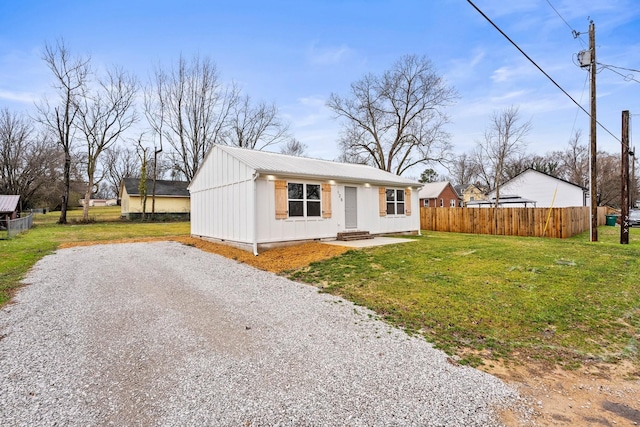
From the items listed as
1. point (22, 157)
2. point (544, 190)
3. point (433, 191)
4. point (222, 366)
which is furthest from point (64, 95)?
point (544, 190)

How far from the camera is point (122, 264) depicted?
8891 millimetres

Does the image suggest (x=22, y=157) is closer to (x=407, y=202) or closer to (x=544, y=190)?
(x=407, y=202)

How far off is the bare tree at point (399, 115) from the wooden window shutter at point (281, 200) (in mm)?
19324

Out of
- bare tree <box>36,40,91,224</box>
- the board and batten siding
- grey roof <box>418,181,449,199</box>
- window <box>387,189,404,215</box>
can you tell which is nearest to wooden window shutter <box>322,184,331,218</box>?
the board and batten siding

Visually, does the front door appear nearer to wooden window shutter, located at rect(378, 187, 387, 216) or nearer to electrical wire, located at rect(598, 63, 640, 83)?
wooden window shutter, located at rect(378, 187, 387, 216)

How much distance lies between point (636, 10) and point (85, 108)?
3261 centimetres

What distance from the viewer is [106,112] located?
25.6 metres

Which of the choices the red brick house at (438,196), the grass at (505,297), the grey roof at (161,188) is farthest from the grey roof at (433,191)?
the grass at (505,297)

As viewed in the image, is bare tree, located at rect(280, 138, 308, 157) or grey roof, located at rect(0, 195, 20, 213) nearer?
grey roof, located at rect(0, 195, 20, 213)

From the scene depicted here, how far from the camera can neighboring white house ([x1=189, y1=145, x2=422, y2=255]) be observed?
10.1 m

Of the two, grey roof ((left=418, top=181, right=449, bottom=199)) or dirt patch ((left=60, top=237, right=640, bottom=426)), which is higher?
grey roof ((left=418, top=181, right=449, bottom=199))

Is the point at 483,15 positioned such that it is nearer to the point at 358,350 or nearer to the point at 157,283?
the point at 358,350

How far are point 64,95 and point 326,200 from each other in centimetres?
2528

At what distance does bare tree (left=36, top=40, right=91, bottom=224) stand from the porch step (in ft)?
76.3
